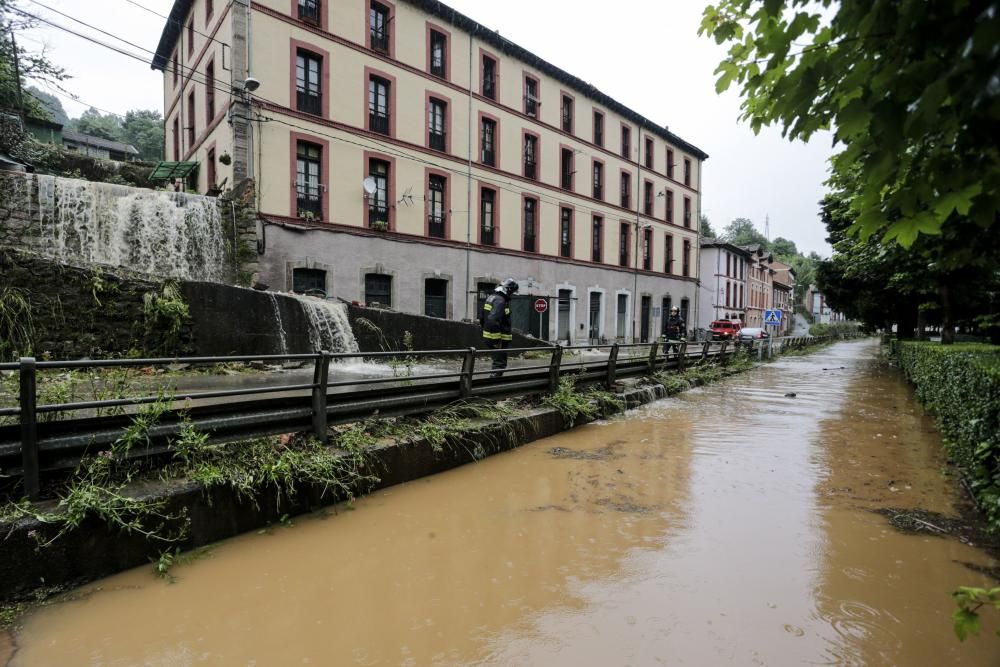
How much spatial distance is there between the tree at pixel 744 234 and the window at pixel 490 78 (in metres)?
93.8

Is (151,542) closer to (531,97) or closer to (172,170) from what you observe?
(172,170)

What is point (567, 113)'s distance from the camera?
93.8 ft

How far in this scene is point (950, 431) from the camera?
23.3 ft

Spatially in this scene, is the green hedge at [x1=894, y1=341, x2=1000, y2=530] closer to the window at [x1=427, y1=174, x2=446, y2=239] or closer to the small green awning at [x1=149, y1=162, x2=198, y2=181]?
the window at [x1=427, y1=174, x2=446, y2=239]

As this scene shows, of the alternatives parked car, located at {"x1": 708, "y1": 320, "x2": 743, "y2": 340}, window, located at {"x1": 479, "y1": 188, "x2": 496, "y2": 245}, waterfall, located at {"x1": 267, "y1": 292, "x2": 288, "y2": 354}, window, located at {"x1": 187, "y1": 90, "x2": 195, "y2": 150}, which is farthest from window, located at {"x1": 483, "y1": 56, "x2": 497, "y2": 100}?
parked car, located at {"x1": 708, "y1": 320, "x2": 743, "y2": 340}

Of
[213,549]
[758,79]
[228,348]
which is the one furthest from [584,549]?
[228,348]

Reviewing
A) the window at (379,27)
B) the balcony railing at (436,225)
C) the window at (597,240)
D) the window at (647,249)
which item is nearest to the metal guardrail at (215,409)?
the balcony railing at (436,225)

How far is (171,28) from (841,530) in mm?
Answer: 28004

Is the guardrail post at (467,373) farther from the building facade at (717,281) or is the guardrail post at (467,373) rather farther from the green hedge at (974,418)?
the building facade at (717,281)

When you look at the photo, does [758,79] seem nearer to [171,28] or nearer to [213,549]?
[213,549]

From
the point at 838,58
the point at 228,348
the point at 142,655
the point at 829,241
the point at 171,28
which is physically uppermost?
the point at 171,28

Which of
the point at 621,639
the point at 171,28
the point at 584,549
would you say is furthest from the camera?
the point at 171,28

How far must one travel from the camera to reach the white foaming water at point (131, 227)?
1327cm

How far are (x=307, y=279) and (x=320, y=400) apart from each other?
1420 cm
